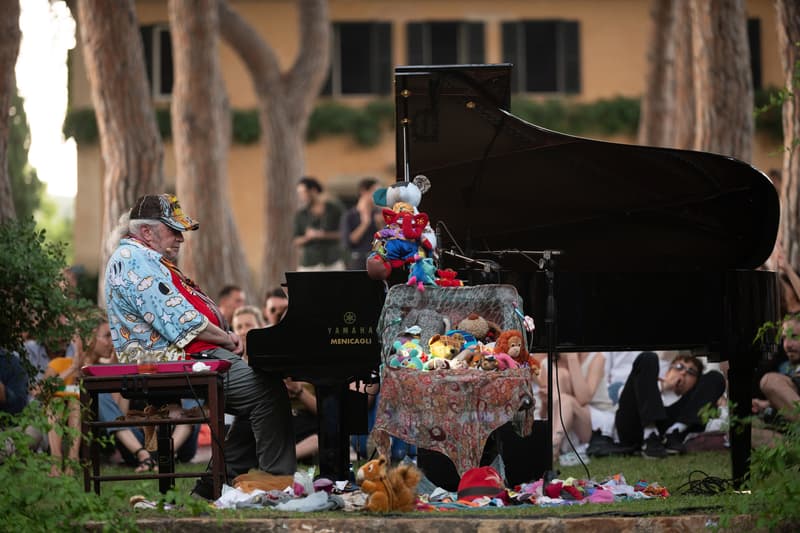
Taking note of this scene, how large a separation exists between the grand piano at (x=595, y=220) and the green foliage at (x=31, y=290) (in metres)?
2.21

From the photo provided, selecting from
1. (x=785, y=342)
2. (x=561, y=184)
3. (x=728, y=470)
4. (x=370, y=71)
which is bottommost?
A: (x=728, y=470)

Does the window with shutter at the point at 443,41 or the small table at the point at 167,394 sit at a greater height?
the window with shutter at the point at 443,41

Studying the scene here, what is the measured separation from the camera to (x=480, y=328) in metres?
8.08

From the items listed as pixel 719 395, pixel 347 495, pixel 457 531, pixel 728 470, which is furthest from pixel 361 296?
pixel 719 395

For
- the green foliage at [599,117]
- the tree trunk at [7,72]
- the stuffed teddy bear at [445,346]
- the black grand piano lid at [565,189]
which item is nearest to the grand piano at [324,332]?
the stuffed teddy bear at [445,346]

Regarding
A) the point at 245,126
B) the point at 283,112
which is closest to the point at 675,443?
the point at 283,112

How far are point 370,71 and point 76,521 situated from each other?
953 inches

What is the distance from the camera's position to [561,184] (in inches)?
382

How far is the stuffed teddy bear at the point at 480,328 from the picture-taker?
26.5 feet

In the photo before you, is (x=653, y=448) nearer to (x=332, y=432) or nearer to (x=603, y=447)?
(x=603, y=447)

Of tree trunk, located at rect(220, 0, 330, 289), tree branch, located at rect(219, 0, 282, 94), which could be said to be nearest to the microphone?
tree branch, located at rect(219, 0, 282, 94)

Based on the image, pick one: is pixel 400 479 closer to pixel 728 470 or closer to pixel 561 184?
pixel 561 184

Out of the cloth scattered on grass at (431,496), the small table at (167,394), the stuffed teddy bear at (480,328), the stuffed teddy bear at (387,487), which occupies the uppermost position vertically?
the stuffed teddy bear at (480,328)

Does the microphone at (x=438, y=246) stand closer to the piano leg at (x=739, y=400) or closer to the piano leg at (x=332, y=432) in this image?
the piano leg at (x=332, y=432)
